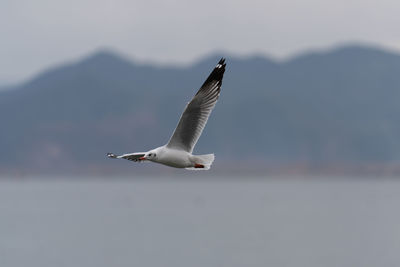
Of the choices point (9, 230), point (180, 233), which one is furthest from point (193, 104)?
point (9, 230)

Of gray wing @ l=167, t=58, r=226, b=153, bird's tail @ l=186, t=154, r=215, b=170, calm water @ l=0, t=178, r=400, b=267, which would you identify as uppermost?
calm water @ l=0, t=178, r=400, b=267

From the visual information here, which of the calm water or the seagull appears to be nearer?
the seagull

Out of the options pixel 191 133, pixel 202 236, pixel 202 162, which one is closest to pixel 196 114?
pixel 191 133

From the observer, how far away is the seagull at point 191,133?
48.6 ft

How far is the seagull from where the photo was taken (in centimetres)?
1482

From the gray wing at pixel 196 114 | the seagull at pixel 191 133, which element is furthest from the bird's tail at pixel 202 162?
the gray wing at pixel 196 114

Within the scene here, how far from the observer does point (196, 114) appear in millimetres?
15117

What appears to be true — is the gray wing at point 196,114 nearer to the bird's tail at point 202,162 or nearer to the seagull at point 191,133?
the seagull at point 191,133

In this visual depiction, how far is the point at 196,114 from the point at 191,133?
410mm

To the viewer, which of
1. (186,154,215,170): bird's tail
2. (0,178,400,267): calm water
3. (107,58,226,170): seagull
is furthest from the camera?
(0,178,400,267): calm water

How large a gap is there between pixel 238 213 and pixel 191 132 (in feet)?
267

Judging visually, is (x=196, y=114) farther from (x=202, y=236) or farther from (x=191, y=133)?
(x=202, y=236)

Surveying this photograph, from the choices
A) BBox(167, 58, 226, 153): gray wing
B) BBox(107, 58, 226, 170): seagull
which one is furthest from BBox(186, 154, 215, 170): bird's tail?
BBox(167, 58, 226, 153): gray wing

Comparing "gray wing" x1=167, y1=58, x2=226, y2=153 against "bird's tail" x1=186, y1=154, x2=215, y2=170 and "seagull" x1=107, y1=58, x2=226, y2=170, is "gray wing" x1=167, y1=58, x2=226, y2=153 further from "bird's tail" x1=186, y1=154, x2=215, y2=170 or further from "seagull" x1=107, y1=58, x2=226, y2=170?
"bird's tail" x1=186, y1=154, x2=215, y2=170
